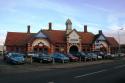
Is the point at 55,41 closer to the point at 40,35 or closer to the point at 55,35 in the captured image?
the point at 55,35

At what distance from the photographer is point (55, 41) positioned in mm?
76625

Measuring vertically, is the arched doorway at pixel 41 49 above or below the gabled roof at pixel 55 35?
below

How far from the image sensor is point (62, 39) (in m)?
78.3

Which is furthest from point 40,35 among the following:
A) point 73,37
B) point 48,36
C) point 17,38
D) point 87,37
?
point 87,37

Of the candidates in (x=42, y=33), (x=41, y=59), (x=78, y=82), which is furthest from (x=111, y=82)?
(x=42, y=33)

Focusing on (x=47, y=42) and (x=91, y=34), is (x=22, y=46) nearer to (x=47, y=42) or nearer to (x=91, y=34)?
(x=47, y=42)

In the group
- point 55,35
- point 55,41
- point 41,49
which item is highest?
point 55,35

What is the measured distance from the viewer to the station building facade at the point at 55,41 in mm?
72438

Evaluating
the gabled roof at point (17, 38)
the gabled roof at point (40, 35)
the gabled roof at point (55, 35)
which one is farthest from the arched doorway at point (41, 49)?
the gabled roof at point (17, 38)

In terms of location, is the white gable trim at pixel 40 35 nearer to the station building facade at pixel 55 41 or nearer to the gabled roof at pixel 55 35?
the station building facade at pixel 55 41

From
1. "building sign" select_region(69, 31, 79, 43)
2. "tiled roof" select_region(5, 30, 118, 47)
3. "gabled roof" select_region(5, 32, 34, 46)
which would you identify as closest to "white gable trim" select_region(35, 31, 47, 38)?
"tiled roof" select_region(5, 30, 118, 47)

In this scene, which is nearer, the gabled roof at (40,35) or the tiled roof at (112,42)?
the gabled roof at (40,35)

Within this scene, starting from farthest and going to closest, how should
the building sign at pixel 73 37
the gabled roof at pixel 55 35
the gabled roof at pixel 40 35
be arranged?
the building sign at pixel 73 37 < the gabled roof at pixel 55 35 < the gabled roof at pixel 40 35

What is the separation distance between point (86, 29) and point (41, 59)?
145 feet
